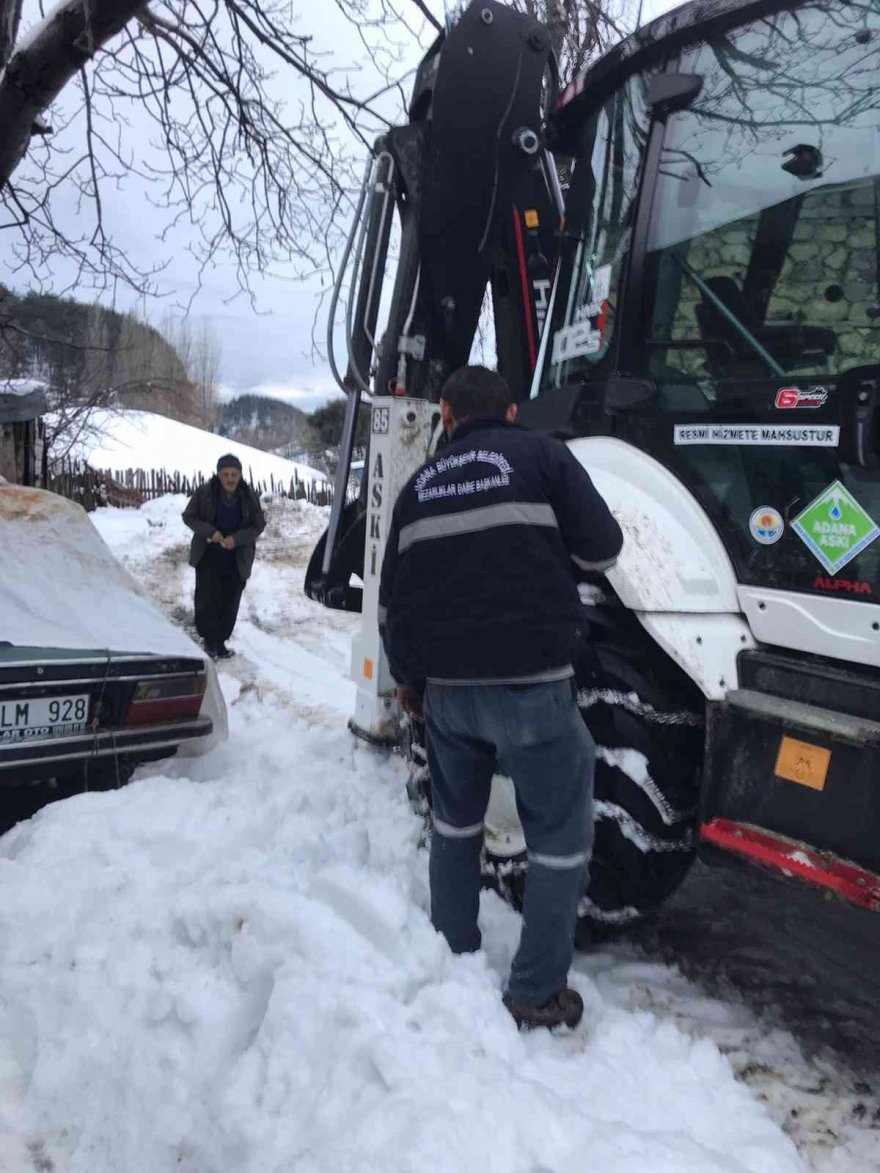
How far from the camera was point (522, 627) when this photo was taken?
2.47 m

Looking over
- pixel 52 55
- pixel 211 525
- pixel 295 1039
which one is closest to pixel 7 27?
pixel 52 55

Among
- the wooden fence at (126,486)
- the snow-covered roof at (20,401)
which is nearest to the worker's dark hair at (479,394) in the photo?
the snow-covered roof at (20,401)

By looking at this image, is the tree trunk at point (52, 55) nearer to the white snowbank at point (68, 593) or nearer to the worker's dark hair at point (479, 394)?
the white snowbank at point (68, 593)

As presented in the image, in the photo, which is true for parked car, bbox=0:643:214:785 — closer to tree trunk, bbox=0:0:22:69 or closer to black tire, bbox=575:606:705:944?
black tire, bbox=575:606:705:944

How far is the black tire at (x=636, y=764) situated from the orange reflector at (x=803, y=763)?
348 mm

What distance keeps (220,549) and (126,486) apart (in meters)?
17.5

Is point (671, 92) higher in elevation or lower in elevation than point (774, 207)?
higher

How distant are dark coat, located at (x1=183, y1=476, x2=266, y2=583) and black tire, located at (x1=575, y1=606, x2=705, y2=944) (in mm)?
5368

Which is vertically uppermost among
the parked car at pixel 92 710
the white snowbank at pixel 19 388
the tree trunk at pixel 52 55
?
the tree trunk at pixel 52 55

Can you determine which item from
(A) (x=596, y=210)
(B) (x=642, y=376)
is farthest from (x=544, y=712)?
(A) (x=596, y=210)

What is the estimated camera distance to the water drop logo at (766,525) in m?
2.66

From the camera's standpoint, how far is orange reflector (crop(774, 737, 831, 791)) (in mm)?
2439

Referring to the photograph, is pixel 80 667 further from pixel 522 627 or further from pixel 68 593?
pixel 522 627

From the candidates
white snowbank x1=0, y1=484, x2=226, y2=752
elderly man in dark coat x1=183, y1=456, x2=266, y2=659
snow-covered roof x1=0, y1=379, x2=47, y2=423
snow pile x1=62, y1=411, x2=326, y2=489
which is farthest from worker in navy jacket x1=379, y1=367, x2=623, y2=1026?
snow pile x1=62, y1=411, x2=326, y2=489
